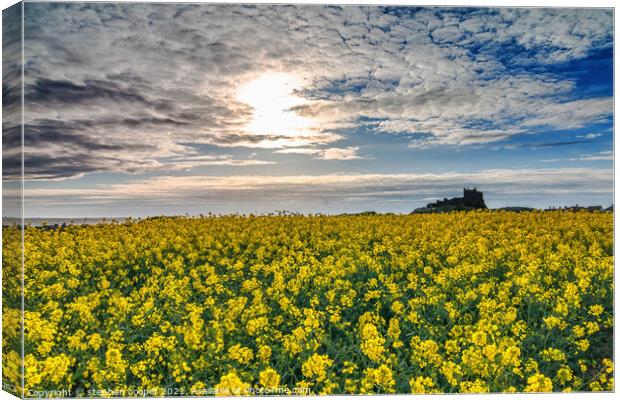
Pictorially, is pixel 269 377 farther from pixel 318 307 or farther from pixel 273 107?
pixel 273 107

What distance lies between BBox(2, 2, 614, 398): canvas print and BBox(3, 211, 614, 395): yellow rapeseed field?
0.12 feet

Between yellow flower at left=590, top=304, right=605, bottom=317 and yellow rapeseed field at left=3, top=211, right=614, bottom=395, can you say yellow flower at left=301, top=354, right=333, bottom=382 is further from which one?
yellow flower at left=590, top=304, right=605, bottom=317

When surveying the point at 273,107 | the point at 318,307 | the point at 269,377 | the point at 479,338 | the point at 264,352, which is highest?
the point at 273,107

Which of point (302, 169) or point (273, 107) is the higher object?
point (273, 107)

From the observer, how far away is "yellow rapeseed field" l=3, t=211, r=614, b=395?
5977mm

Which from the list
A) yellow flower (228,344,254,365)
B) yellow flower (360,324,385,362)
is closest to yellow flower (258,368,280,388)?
yellow flower (228,344,254,365)

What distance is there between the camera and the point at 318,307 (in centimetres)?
711

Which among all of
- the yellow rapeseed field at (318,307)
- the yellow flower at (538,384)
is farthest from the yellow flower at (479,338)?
the yellow flower at (538,384)

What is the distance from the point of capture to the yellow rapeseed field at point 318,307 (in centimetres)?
598

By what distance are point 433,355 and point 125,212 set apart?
3.79m

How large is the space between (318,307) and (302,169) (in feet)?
5.38

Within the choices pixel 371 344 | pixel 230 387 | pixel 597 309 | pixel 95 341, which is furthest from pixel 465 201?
pixel 95 341

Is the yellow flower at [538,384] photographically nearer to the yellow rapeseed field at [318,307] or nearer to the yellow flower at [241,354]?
the yellow rapeseed field at [318,307]

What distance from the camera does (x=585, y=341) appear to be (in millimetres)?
6410
